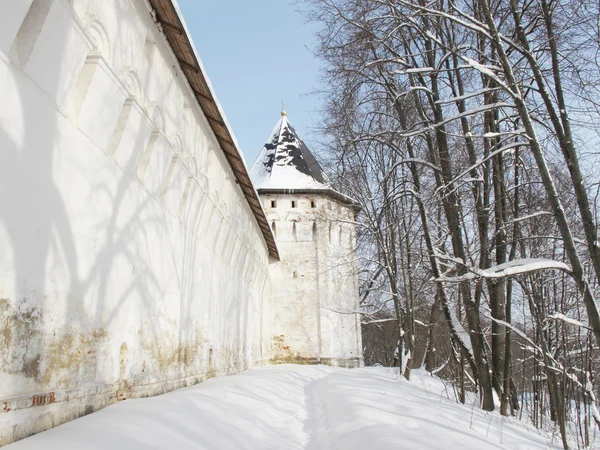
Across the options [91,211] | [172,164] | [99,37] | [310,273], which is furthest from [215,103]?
[310,273]

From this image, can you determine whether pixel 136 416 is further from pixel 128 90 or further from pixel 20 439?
pixel 128 90

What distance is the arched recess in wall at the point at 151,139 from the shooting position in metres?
5.66

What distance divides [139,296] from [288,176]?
18545 millimetres

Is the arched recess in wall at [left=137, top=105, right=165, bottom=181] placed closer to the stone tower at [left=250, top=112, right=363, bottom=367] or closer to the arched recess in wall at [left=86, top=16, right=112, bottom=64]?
the arched recess in wall at [left=86, top=16, right=112, bottom=64]

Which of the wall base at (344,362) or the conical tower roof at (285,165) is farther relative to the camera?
the conical tower roof at (285,165)

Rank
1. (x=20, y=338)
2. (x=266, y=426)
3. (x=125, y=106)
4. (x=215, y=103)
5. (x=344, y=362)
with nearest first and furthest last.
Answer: (x=20, y=338)
(x=125, y=106)
(x=266, y=426)
(x=215, y=103)
(x=344, y=362)

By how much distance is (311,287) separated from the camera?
22.4m

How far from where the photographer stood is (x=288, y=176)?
936 inches

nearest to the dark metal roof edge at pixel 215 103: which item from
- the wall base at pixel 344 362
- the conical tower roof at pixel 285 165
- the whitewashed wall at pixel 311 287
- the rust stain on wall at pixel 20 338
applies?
the rust stain on wall at pixel 20 338

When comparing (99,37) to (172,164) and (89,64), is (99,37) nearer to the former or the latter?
(89,64)

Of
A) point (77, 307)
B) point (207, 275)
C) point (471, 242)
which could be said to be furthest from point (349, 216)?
point (77, 307)

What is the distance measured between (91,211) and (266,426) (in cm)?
282

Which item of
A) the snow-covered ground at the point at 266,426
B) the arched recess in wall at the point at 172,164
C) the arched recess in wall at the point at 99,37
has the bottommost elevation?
the snow-covered ground at the point at 266,426

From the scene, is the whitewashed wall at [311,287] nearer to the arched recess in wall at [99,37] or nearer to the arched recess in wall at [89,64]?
the arched recess in wall at [99,37]
